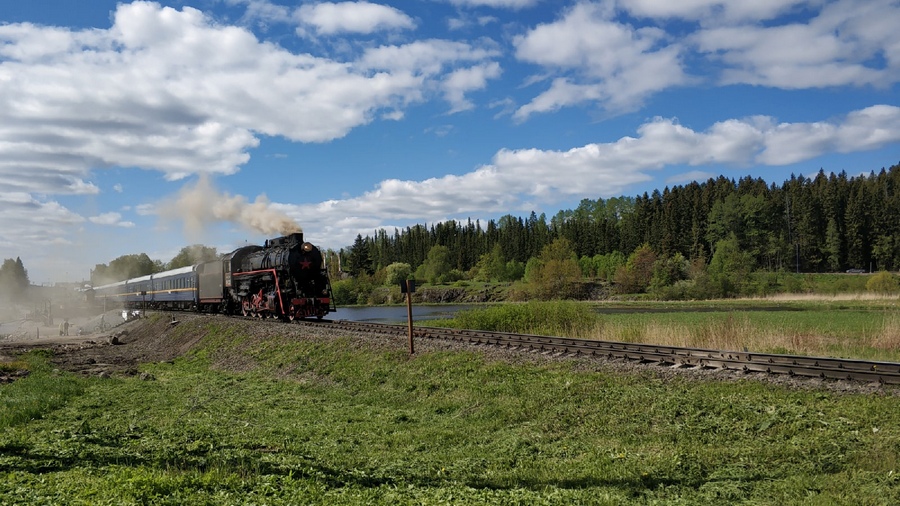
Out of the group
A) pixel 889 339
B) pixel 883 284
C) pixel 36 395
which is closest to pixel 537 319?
pixel 889 339

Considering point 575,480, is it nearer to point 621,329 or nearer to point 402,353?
point 402,353

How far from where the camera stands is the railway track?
465 inches

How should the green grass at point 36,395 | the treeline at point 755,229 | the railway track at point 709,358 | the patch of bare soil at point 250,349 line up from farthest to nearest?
the treeline at point 755,229 → the green grass at point 36,395 → the patch of bare soil at point 250,349 → the railway track at point 709,358

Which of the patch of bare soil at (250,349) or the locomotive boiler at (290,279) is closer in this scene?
the patch of bare soil at (250,349)

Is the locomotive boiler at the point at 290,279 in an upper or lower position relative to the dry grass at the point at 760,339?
upper

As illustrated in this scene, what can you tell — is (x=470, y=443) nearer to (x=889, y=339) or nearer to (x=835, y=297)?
(x=889, y=339)

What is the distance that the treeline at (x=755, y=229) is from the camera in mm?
103250

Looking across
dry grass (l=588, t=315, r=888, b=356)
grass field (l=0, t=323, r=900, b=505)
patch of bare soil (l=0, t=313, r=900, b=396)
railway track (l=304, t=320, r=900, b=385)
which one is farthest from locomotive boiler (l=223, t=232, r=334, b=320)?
dry grass (l=588, t=315, r=888, b=356)

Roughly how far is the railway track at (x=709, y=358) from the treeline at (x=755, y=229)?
70.8 m

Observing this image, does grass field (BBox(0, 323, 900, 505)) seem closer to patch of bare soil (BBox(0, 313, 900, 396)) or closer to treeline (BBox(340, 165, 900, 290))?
patch of bare soil (BBox(0, 313, 900, 396))

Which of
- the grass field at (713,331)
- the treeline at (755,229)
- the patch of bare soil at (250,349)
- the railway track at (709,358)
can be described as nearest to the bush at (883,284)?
the treeline at (755,229)

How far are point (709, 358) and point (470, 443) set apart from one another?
7.06 metres

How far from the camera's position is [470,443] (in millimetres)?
11102

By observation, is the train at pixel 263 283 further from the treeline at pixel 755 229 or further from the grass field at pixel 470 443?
the treeline at pixel 755 229
